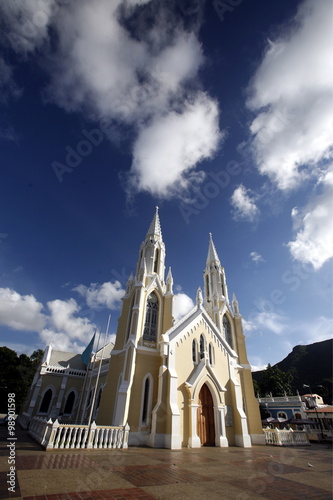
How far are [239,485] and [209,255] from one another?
28778mm

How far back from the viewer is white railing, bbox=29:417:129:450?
10.5 m

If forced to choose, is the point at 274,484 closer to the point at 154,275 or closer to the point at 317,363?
the point at 154,275

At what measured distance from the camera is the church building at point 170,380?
16.0m

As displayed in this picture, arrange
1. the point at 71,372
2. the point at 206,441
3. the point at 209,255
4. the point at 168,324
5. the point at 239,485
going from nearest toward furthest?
the point at 239,485 < the point at 206,441 < the point at 168,324 < the point at 71,372 < the point at 209,255

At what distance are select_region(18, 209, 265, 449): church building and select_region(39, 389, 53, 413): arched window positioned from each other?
8.61 metres

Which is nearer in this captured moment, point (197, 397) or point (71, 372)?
point (197, 397)

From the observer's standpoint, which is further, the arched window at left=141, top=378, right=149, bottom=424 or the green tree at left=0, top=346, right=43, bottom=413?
the green tree at left=0, top=346, right=43, bottom=413

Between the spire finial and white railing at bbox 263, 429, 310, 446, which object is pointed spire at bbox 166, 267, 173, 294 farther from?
white railing at bbox 263, 429, 310, 446

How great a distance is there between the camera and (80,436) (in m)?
11.3

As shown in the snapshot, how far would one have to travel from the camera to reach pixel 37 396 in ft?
87.4

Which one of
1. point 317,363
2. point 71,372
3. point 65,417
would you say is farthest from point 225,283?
point 317,363

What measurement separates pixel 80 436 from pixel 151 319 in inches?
427

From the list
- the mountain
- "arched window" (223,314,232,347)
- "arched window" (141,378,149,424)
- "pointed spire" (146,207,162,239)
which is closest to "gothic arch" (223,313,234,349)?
"arched window" (223,314,232,347)

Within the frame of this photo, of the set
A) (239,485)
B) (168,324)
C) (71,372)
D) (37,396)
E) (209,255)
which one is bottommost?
(239,485)
